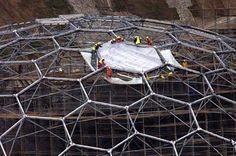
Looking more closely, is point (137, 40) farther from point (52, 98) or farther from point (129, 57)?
point (52, 98)

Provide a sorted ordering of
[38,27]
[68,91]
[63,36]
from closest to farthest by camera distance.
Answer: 1. [68,91]
2. [63,36]
3. [38,27]

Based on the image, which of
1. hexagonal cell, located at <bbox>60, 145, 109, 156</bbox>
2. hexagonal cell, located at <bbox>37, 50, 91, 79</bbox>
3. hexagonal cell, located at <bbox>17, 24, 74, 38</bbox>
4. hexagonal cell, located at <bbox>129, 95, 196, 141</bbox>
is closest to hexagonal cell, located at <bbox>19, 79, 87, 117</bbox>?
hexagonal cell, located at <bbox>37, 50, 91, 79</bbox>

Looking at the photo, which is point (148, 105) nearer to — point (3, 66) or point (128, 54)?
point (128, 54)

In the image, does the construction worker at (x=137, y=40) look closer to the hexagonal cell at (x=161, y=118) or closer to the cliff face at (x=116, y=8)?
the hexagonal cell at (x=161, y=118)

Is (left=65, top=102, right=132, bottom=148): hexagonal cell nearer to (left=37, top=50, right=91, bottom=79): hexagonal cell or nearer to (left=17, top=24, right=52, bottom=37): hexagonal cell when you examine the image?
(left=37, top=50, right=91, bottom=79): hexagonal cell

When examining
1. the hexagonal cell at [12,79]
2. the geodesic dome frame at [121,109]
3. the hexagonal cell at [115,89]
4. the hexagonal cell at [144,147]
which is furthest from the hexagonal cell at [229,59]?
the hexagonal cell at [12,79]

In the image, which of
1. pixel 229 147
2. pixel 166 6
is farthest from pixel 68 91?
pixel 166 6
